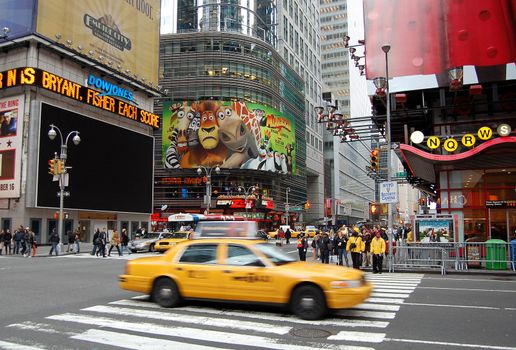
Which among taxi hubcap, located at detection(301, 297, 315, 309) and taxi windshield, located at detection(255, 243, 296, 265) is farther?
taxi windshield, located at detection(255, 243, 296, 265)

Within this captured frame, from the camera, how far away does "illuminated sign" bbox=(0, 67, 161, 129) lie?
3781 cm

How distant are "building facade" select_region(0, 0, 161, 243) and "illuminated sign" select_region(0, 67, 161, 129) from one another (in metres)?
0.08

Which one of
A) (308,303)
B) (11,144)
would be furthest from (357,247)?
(11,144)

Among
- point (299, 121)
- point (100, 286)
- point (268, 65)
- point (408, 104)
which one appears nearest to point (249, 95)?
point (268, 65)

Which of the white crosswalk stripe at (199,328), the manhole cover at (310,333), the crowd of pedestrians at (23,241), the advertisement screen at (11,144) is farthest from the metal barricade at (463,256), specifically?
the advertisement screen at (11,144)

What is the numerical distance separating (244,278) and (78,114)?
37517mm

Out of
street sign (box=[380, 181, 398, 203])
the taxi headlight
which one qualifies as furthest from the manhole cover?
street sign (box=[380, 181, 398, 203])

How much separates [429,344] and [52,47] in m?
40.8

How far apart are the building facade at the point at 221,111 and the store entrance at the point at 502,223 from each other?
47092 mm

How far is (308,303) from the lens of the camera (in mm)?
8609

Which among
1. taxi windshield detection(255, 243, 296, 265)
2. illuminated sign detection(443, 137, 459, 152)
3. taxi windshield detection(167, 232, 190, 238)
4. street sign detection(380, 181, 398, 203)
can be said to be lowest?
taxi windshield detection(167, 232, 190, 238)

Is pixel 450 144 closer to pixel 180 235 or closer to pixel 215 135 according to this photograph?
pixel 180 235

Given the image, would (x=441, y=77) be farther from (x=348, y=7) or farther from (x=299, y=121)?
(x=348, y=7)

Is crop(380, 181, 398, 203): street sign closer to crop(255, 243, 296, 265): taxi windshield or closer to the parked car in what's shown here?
crop(255, 243, 296, 265): taxi windshield
